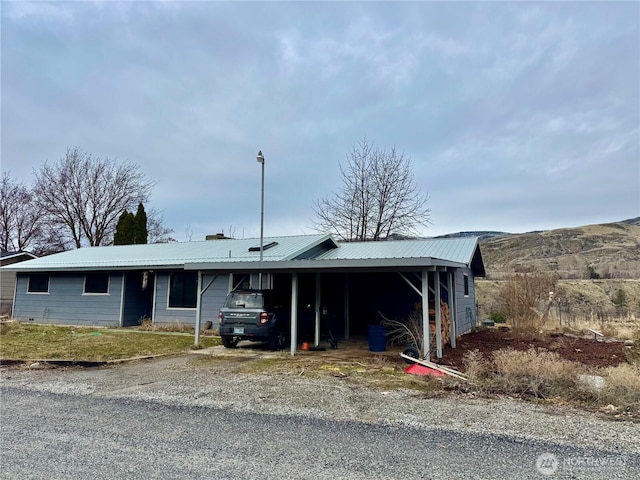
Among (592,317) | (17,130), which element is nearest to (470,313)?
(592,317)

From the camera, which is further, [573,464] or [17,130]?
[17,130]

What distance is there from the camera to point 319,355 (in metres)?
9.73

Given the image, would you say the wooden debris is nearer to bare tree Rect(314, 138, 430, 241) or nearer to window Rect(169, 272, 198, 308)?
window Rect(169, 272, 198, 308)

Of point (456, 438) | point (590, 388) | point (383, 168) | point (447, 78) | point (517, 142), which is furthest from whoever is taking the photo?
point (383, 168)

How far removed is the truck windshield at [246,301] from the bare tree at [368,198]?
19.0 metres

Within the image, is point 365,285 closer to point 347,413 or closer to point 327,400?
point 327,400

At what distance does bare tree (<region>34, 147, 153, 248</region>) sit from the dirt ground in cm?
3190

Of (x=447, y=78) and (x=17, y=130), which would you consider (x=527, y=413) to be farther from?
(x=17, y=130)

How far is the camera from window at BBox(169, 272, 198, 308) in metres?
15.3

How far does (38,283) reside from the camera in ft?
59.4

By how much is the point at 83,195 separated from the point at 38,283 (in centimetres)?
1836

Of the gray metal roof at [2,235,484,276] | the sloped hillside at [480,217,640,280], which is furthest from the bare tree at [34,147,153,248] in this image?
the sloped hillside at [480,217,640,280]

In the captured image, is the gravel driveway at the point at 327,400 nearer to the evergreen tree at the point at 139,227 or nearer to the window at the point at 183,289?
the window at the point at 183,289

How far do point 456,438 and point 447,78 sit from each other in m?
12.5
